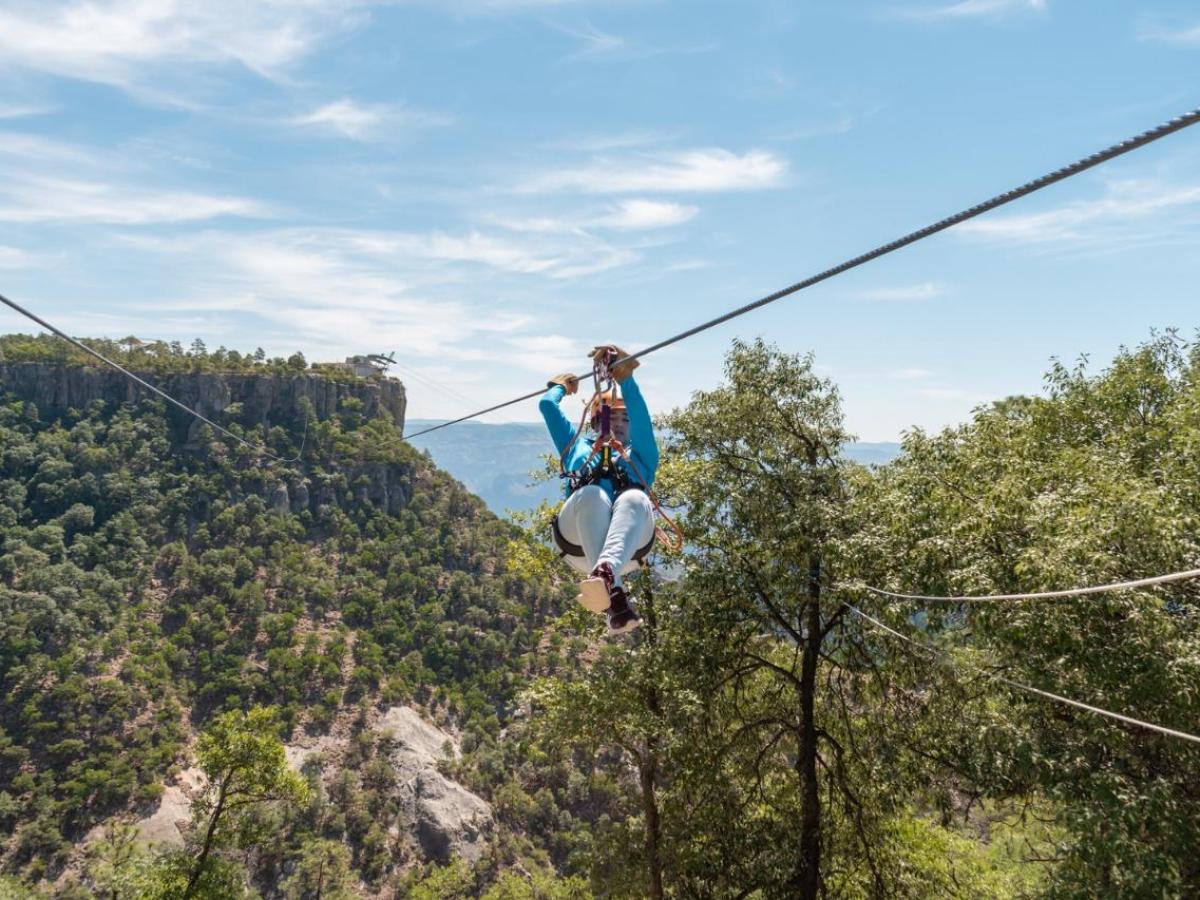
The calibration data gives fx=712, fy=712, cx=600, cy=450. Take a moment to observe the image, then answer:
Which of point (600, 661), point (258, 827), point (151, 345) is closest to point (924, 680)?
point (600, 661)

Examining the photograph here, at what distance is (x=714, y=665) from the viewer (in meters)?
10.0

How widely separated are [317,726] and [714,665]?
5568 centimetres

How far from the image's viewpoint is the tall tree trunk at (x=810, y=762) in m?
9.69

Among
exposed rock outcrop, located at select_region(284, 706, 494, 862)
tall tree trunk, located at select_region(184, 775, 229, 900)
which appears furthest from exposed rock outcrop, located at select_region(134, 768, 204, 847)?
tall tree trunk, located at select_region(184, 775, 229, 900)

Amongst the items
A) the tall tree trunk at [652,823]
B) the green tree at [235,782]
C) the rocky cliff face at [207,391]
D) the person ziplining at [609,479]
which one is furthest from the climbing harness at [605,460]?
the rocky cliff face at [207,391]

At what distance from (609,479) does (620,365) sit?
844mm

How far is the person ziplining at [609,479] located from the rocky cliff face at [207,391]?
3057 inches

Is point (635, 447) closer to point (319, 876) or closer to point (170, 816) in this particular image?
point (319, 876)

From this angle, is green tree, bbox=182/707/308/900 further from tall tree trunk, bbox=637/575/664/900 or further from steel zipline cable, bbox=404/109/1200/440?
steel zipline cable, bbox=404/109/1200/440

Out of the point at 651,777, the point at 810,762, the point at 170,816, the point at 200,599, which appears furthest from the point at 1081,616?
the point at 200,599

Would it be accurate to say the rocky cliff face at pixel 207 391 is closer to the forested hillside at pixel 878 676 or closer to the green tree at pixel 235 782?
the forested hillside at pixel 878 676

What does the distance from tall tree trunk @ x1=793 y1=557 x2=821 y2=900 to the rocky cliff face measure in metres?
75.1

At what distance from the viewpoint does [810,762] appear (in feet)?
34.4

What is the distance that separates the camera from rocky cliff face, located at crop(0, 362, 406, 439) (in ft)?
239
